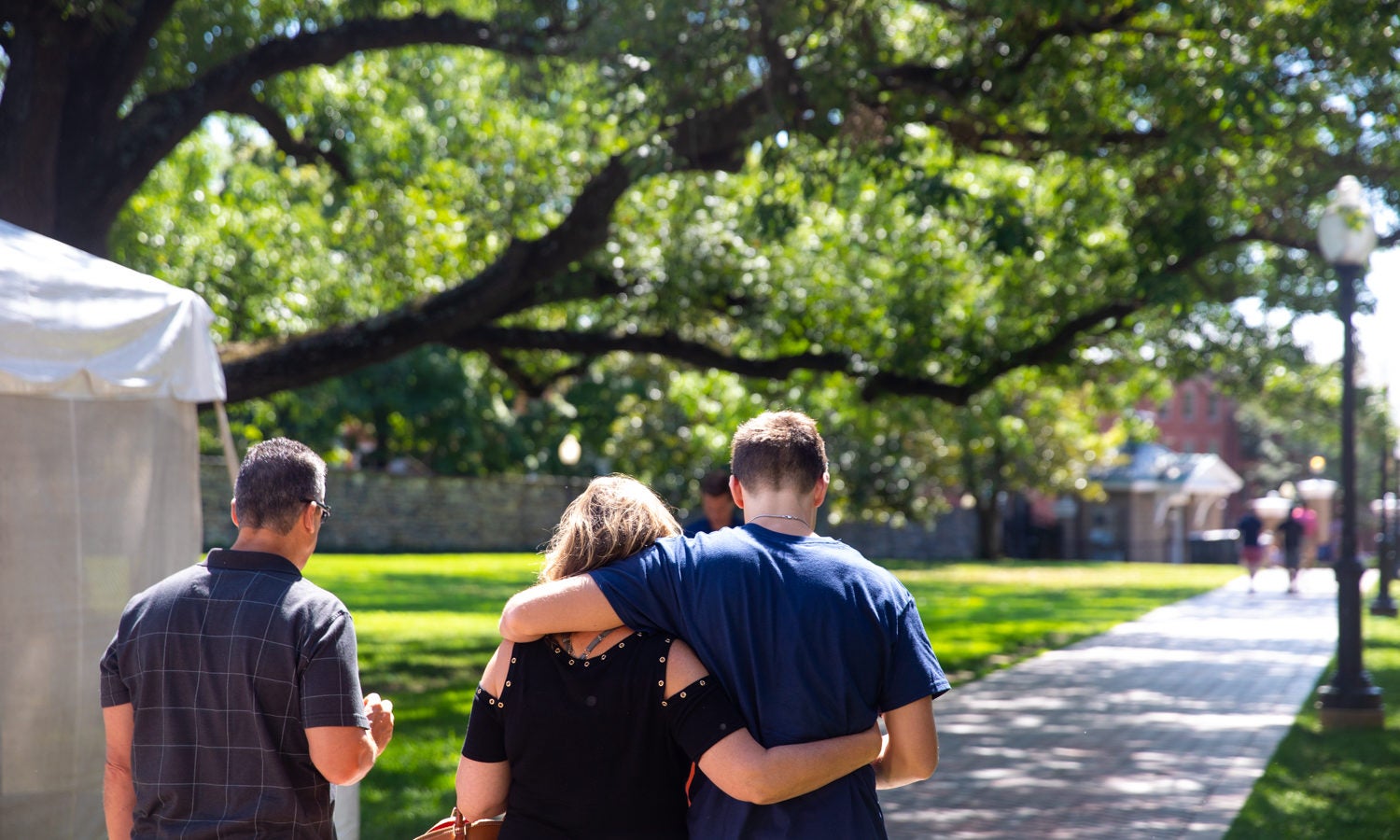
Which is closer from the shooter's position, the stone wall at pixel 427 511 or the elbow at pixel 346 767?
the elbow at pixel 346 767

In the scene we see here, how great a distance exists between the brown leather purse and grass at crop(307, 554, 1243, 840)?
3621mm

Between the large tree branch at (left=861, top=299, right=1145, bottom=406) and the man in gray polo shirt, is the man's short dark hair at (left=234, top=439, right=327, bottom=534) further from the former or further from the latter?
the large tree branch at (left=861, top=299, right=1145, bottom=406)

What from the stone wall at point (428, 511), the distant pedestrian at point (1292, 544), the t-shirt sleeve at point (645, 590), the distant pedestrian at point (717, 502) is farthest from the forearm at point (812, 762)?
the stone wall at point (428, 511)

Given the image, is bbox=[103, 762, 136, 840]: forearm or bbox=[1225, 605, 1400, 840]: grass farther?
bbox=[1225, 605, 1400, 840]: grass

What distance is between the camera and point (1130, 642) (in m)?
15.9

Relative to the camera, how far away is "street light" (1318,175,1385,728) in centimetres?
972

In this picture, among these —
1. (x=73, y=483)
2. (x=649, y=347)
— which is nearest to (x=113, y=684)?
(x=73, y=483)

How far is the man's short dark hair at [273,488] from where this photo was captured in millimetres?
3104

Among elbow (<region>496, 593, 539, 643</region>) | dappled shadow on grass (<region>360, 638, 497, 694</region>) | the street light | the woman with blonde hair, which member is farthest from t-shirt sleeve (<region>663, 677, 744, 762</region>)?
the street light

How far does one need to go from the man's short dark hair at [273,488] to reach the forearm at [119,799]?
68 cm

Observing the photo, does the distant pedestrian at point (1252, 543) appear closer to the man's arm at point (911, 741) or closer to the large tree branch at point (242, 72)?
the large tree branch at point (242, 72)

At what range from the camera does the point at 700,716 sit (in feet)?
8.85

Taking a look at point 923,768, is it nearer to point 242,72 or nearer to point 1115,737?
point 1115,737

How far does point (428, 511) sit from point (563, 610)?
114ft
